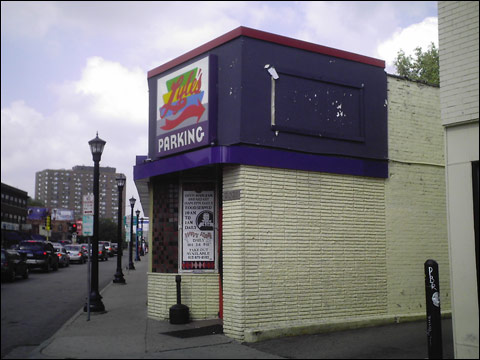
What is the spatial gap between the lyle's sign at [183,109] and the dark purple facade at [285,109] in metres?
0.14

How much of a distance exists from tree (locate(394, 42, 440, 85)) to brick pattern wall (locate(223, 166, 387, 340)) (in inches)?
620

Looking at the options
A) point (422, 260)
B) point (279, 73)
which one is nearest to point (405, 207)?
point (422, 260)

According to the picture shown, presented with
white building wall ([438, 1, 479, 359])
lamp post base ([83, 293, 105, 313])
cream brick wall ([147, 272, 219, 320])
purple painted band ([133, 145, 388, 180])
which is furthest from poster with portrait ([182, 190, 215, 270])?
white building wall ([438, 1, 479, 359])

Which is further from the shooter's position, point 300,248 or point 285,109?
point 285,109

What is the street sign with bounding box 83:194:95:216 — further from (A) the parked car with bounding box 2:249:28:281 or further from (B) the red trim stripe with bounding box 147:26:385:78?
(B) the red trim stripe with bounding box 147:26:385:78

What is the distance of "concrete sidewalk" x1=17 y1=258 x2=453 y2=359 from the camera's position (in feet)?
28.2

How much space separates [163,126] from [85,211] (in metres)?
2.98

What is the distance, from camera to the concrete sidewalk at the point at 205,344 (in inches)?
339

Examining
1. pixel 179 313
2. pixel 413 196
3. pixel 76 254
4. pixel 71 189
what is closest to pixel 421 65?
pixel 413 196

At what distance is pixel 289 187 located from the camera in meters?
10.8

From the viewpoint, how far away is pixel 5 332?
844 cm

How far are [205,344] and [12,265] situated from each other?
3666 mm

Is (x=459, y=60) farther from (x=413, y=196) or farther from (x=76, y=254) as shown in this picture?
(x=76, y=254)

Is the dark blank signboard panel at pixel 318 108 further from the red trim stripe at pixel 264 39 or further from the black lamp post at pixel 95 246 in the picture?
the black lamp post at pixel 95 246
